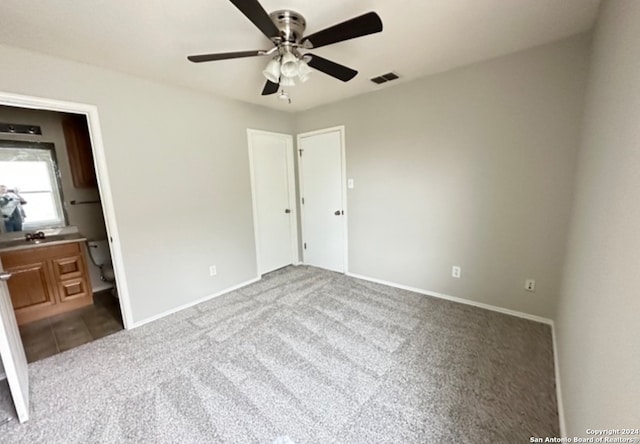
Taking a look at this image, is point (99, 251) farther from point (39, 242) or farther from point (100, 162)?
point (100, 162)

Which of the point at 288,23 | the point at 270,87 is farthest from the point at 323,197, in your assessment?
the point at 288,23

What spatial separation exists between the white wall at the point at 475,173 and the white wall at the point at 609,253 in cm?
55

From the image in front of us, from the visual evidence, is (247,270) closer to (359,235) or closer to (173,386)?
(359,235)

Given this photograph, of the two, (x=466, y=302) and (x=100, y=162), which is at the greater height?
(x=100, y=162)

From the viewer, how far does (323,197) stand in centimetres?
384

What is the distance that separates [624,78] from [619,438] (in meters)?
1.21

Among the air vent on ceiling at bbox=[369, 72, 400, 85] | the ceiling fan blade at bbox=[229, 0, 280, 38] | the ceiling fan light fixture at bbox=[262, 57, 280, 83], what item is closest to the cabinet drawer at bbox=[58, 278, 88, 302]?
the ceiling fan light fixture at bbox=[262, 57, 280, 83]

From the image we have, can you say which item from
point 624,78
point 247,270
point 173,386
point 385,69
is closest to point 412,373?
point 173,386

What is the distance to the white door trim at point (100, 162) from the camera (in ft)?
6.43

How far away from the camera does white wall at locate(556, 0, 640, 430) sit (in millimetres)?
741

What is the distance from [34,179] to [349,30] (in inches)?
154

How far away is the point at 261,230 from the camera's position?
3.73 meters

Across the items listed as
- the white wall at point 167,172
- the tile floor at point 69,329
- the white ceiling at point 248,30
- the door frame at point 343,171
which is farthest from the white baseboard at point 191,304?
the white ceiling at point 248,30

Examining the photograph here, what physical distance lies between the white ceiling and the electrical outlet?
199 centimetres
